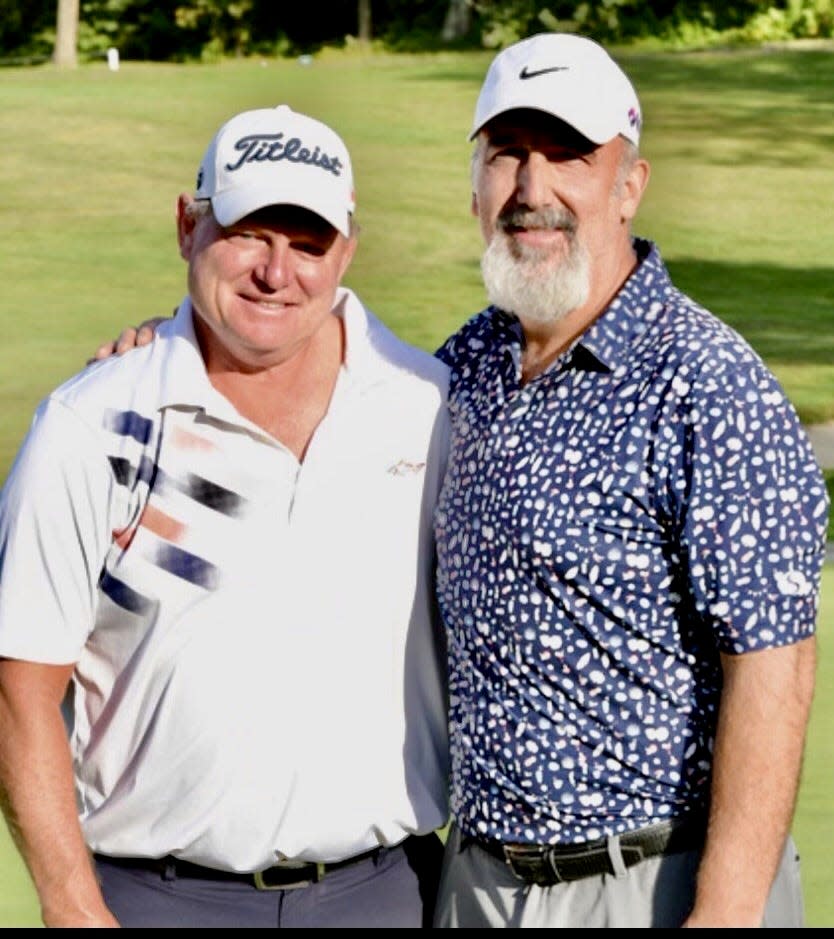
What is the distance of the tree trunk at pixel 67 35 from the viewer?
145ft

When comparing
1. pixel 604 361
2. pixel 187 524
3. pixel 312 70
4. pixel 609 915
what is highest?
pixel 604 361

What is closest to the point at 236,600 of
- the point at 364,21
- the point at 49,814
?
the point at 49,814

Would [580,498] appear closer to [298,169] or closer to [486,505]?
[486,505]

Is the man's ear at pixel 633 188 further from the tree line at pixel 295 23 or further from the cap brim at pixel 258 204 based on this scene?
the tree line at pixel 295 23

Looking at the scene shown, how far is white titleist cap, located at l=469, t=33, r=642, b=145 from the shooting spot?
3.74m

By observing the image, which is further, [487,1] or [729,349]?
[487,1]

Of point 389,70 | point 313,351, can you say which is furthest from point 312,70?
point 313,351

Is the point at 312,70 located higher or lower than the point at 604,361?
lower

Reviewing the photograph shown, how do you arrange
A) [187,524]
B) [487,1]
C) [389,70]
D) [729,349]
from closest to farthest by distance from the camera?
1. [729,349]
2. [187,524]
3. [389,70]
4. [487,1]

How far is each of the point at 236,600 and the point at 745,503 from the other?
0.79 m

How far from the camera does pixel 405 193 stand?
26.4 metres

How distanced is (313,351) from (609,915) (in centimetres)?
100

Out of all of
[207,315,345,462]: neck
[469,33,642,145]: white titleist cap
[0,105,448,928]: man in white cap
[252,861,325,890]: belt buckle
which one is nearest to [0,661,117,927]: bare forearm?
[0,105,448,928]: man in white cap

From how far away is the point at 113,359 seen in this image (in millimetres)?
3826
